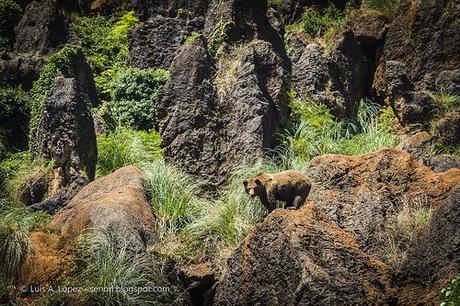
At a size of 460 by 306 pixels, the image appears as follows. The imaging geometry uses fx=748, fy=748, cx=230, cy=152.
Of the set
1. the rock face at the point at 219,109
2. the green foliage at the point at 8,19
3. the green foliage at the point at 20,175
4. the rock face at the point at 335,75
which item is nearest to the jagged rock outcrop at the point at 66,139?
the green foliage at the point at 20,175

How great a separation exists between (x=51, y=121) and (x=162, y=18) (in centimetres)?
725

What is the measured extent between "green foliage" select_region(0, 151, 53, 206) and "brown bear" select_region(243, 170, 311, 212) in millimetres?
5499

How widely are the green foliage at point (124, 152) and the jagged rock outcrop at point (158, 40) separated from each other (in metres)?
4.36

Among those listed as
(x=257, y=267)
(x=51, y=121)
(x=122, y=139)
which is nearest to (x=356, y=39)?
(x=122, y=139)

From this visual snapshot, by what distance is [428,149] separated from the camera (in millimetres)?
15672

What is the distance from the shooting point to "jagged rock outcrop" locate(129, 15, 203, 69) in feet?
68.2

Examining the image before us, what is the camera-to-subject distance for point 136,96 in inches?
749

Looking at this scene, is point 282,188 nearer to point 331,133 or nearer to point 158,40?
point 331,133

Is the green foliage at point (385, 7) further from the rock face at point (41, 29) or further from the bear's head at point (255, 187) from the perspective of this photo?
the bear's head at point (255, 187)

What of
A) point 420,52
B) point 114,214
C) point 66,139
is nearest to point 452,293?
point 114,214

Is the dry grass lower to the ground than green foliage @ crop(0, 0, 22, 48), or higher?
lower

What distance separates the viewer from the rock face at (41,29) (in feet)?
71.8

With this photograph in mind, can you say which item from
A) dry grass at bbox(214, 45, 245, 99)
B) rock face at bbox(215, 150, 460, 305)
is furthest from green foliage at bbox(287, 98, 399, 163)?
rock face at bbox(215, 150, 460, 305)

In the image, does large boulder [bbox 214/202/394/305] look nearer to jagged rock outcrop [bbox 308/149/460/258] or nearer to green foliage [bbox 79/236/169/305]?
jagged rock outcrop [bbox 308/149/460/258]
